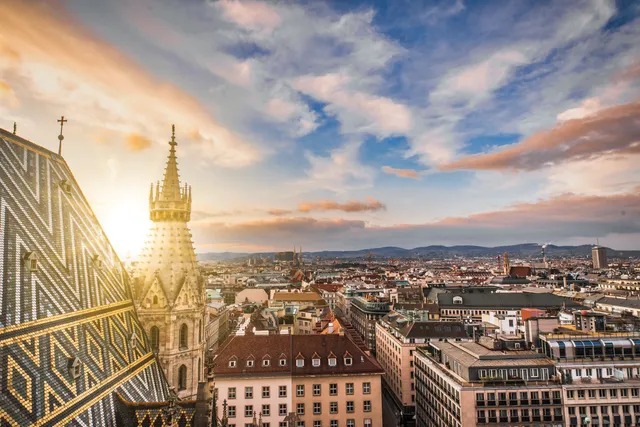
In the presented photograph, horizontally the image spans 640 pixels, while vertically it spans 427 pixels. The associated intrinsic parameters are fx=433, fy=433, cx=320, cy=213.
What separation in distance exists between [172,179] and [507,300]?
348 ft

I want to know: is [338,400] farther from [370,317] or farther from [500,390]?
[370,317]

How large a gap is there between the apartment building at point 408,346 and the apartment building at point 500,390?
16391 millimetres

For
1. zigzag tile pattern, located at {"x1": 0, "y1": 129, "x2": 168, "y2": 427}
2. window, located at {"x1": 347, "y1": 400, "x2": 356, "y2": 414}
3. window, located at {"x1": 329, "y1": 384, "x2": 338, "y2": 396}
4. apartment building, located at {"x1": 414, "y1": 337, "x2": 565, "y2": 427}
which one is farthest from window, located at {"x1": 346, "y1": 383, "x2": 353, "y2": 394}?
zigzag tile pattern, located at {"x1": 0, "y1": 129, "x2": 168, "y2": 427}

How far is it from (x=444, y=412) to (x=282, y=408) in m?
19.8

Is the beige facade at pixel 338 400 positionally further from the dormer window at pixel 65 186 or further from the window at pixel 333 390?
the dormer window at pixel 65 186

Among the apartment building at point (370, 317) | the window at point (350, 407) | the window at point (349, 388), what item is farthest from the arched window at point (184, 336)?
the apartment building at point (370, 317)

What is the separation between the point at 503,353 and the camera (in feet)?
173

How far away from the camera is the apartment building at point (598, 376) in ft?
161

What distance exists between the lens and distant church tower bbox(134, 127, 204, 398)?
110ft

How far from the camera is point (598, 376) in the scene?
51094 mm

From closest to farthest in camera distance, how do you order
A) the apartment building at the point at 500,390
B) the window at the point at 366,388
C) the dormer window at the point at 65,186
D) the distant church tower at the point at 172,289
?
the dormer window at the point at 65,186
the distant church tower at the point at 172,289
the apartment building at the point at 500,390
the window at the point at 366,388

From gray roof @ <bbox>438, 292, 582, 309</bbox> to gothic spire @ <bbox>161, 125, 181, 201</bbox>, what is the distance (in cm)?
9655

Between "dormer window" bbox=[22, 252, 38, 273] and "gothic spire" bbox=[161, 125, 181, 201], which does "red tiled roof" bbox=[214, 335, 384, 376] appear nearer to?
"gothic spire" bbox=[161, 125, 181, 201]

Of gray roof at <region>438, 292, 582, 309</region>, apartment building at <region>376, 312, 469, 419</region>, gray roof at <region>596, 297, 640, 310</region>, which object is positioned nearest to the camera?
apartment building at <region>376, 312, 469, 419</region>
